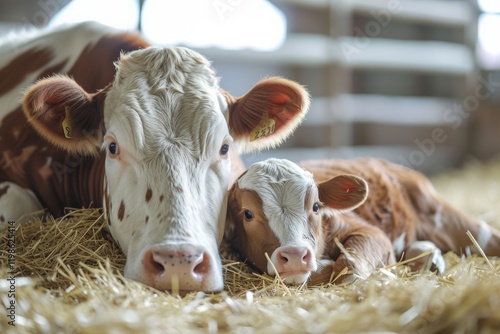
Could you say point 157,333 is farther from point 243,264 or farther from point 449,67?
point 449,67

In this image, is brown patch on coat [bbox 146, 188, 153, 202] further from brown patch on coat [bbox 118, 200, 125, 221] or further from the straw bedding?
the straw bedding

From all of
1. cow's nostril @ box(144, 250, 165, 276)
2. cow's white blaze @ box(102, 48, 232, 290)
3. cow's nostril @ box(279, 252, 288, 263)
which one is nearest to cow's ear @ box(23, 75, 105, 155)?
cow's white blaze @ box(102, 48, 232, 290)

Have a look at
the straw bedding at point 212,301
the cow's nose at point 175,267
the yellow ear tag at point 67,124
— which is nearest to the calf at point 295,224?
the straw bedding at point 212,301

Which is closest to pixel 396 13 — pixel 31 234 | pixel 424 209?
pixel 424 209

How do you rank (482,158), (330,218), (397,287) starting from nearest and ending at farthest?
1. (397,287)
2. (330,218)
3. (482,158)

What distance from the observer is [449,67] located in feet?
31.3

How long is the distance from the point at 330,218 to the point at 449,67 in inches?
Result: 273

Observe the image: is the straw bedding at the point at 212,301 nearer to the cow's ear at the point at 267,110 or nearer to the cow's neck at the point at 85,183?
the cow's neck at the point at 85,183

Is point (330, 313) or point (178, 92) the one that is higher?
point (178, 92)

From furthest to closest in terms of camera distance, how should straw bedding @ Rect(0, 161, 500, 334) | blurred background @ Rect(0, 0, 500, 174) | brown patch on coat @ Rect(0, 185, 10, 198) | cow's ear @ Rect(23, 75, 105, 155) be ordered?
blurred background @ Rect(0, 0, 500, 174)
brown patch on coat @ Rect(0, 185, 10, 198)
cow's ear @ Rect(23, 75, 105, 155)
straw bedding @ Rect(0, 161, 500, 334)

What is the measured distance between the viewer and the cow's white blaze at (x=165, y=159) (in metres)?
2.55

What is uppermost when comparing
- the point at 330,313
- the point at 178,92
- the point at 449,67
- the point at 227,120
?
the point at 178,92

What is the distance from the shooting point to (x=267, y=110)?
3.26 metres

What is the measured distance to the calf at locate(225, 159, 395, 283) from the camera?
2764 millimetres
